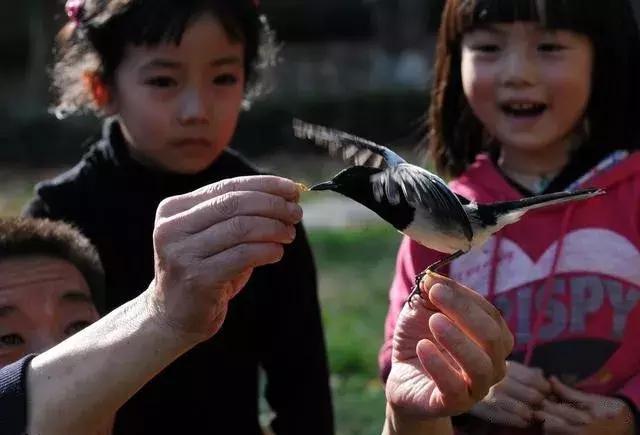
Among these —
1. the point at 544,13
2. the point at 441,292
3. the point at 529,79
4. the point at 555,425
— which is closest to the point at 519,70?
the point at 529,79

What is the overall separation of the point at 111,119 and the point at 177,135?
435 mm

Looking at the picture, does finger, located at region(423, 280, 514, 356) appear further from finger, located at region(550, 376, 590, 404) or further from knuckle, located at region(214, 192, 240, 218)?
finger, located at region(550, 376, 590, 404)

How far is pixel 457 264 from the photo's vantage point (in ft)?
8.84

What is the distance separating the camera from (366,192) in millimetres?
1813

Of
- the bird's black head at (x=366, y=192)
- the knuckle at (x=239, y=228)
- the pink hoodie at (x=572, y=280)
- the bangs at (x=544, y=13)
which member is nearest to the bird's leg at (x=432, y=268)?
the bird's black head at (x=366, y=192)

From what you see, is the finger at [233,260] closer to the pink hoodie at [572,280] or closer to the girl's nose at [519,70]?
the pink hoodie at [572,280]

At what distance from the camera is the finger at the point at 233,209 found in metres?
1.76

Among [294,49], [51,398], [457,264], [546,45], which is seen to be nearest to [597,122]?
[546,45]

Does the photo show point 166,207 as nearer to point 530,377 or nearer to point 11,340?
point 11,340

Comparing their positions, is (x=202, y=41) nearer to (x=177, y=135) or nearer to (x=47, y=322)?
(x=177, y=135)

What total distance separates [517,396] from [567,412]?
11cm

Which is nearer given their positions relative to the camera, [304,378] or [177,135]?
[177,135]

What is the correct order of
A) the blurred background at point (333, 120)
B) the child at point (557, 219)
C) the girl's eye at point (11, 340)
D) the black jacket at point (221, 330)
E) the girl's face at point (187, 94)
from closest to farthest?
the girl's eye at point (11, 340), the child at point (557, 219), the girl's face at point (187, 94), the black jacket at point (221, 330), the blurred background at point (333, 120)

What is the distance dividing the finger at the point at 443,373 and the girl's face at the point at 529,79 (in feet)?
2.94
